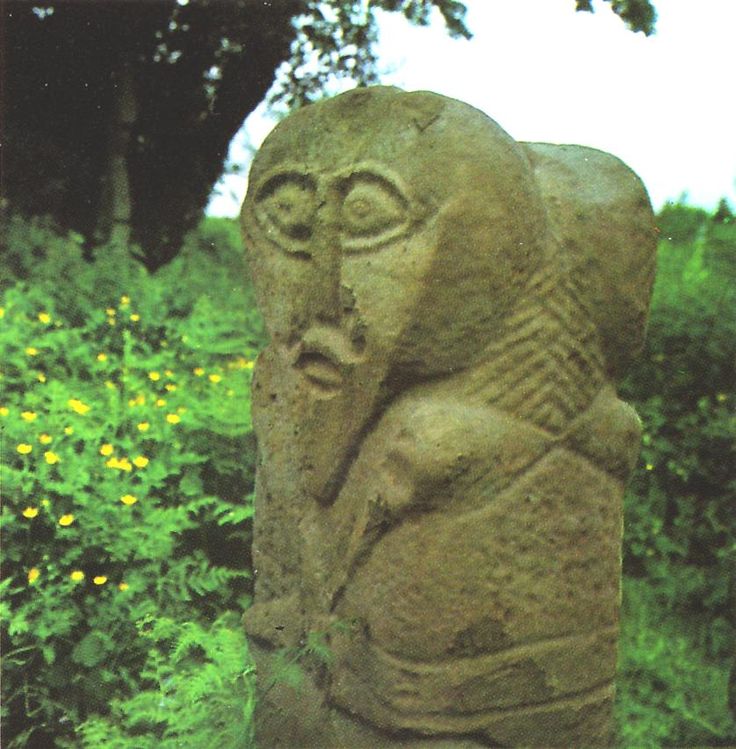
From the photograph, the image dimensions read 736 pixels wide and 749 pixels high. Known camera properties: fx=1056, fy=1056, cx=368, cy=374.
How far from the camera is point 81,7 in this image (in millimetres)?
5246

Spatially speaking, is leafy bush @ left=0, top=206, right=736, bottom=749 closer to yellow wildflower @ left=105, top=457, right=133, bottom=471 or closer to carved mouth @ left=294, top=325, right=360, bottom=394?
yellow wildflower @ left=105, top=457, right=133, bottom=471

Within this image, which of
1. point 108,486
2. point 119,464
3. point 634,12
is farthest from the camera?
point 119,464

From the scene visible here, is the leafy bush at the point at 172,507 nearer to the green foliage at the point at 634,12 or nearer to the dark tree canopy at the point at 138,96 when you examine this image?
the dark tree canopy at the point at 138,96

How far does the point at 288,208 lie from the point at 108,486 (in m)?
1.46

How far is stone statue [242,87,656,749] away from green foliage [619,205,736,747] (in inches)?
70.8

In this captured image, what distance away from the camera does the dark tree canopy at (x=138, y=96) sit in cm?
421

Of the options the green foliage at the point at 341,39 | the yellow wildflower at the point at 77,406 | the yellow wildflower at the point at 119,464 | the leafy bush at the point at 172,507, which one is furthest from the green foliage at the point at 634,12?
the yellow wildflower at the point at 77,406

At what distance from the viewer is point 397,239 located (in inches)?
94.3

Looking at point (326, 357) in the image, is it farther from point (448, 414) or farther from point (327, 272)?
point (448, 414)

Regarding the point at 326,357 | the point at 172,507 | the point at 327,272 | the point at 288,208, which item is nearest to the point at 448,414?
the point at 326,357

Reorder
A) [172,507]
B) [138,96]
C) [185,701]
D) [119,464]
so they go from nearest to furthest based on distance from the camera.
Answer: [185,701], [119,464], [172,507], [138,96]

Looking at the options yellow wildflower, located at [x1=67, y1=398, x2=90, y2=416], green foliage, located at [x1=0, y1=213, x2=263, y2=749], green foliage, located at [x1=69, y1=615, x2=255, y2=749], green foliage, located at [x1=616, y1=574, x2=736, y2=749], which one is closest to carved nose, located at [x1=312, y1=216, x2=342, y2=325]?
green foliage, located at [x1=69, y1=615, x2=255, y2=749]

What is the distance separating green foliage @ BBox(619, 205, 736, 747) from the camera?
444 cm

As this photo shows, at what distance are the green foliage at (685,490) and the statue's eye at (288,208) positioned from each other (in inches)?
92.7
